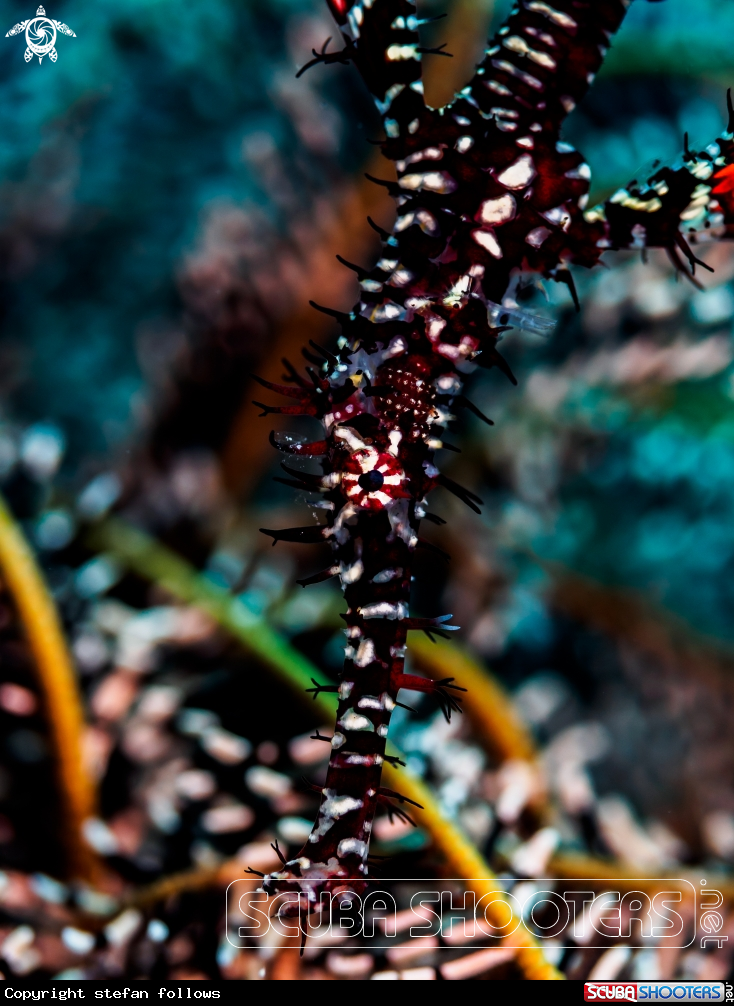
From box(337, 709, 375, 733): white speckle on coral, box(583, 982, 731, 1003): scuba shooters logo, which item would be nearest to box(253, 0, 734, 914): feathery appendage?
box(337, 709, 375, 733): white speckle on coral

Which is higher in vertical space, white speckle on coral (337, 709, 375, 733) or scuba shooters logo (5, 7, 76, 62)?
scuba shooters logo (5, 7, 76, 62)

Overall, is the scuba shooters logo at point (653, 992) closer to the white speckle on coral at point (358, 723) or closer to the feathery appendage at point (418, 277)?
the feathery appendage at point (418, 277)

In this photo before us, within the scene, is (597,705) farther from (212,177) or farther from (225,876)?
(212,177)

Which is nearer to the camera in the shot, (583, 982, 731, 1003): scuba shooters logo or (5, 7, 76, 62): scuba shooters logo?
(583, 982, 731, 1003): scuba shooters logo

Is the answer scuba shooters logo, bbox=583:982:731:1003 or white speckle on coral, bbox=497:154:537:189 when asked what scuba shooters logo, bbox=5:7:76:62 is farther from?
scuba shooters logo, bbox=583:982:731:1003

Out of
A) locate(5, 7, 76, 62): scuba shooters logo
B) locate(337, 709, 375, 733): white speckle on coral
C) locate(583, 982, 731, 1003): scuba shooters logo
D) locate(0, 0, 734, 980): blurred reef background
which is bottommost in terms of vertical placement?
locate(583, 982, 731, 1003): scuba shooters logo

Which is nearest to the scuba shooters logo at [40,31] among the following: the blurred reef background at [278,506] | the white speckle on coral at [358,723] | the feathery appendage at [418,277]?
the blurred reef background at [278,506]

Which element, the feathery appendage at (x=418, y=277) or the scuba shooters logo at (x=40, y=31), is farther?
the scuba shooters logo at (x=40, y=31)

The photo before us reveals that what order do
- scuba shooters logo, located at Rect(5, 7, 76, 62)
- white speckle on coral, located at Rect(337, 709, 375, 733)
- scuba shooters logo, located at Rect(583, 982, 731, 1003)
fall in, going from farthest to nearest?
scuba shooters logo, located at Rect(5, 7, 76, 62)
scuba shooters logo, located at Rect(583, 982, 731, 1003)
white speckle on coral, located at Rect(337, 709, 375, 733)
